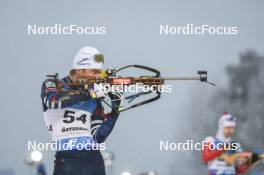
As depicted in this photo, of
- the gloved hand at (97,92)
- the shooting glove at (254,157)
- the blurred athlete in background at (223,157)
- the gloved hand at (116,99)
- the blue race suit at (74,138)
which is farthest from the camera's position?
the blurred athlete in background at (223,157)

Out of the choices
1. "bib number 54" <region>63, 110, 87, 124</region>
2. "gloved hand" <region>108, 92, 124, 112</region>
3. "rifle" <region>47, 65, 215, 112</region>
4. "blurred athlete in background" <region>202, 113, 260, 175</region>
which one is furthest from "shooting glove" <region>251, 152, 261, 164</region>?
"bib number 54" <region>63, 110, 87, 124</region>

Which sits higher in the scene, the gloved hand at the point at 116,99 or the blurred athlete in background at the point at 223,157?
the gloved hand at the point at 116,99

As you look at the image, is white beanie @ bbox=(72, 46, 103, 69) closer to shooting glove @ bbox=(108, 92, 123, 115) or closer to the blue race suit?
the blue race suit

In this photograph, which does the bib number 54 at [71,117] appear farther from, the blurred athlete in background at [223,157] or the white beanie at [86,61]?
the blurred athlete in background at [223,157]

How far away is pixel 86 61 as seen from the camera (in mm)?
10406

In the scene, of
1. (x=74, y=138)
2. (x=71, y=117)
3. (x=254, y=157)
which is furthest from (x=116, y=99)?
(x=254, y=157)

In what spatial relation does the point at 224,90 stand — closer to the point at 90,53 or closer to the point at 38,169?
the point at 38,169

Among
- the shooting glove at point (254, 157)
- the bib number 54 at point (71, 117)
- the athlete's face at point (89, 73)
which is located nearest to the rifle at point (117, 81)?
the athlete's face at point (89, 73)

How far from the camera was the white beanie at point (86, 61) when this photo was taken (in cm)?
1040

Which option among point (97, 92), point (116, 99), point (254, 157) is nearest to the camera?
point (97, 92)

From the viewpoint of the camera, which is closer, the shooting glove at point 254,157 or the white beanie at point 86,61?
the white beanie at point 86,61

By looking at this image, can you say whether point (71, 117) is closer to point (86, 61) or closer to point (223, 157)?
point (86, 61)

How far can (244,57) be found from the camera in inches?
1255

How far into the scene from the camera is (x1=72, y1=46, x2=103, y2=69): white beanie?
34.1 feet
